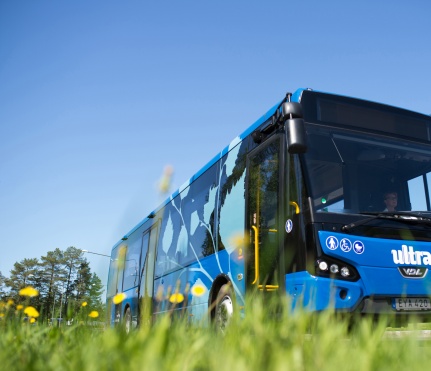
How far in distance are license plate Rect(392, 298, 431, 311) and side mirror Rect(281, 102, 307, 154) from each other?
1.97 metres

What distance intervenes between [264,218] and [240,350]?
4298 millimetres

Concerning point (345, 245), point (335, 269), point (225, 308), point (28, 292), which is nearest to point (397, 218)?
point (345, 245)

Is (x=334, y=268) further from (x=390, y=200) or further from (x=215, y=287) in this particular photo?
(x=215, y=287)

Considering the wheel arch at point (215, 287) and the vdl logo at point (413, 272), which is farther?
the wheel arch at point (215, 287)

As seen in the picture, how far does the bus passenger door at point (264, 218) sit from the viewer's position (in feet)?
20.3

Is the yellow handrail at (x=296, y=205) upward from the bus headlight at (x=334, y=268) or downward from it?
upward

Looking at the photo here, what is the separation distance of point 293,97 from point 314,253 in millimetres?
2103

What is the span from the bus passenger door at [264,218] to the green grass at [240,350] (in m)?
3.07

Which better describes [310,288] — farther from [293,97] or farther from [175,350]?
[175,350]

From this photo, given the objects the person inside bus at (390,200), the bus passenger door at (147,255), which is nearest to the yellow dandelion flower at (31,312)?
the person inside bus at (390,200)

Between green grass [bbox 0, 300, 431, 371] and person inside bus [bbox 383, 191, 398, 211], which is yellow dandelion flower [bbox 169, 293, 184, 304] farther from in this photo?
person inside bus [bbox 383, 191, 398, 211]

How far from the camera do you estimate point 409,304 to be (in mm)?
5562

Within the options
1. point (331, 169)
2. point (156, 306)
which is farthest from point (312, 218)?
A: point (156, 306)

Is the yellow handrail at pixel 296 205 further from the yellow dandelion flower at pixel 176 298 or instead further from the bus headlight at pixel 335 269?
the yellow dandelion flower at pixel 176 298
